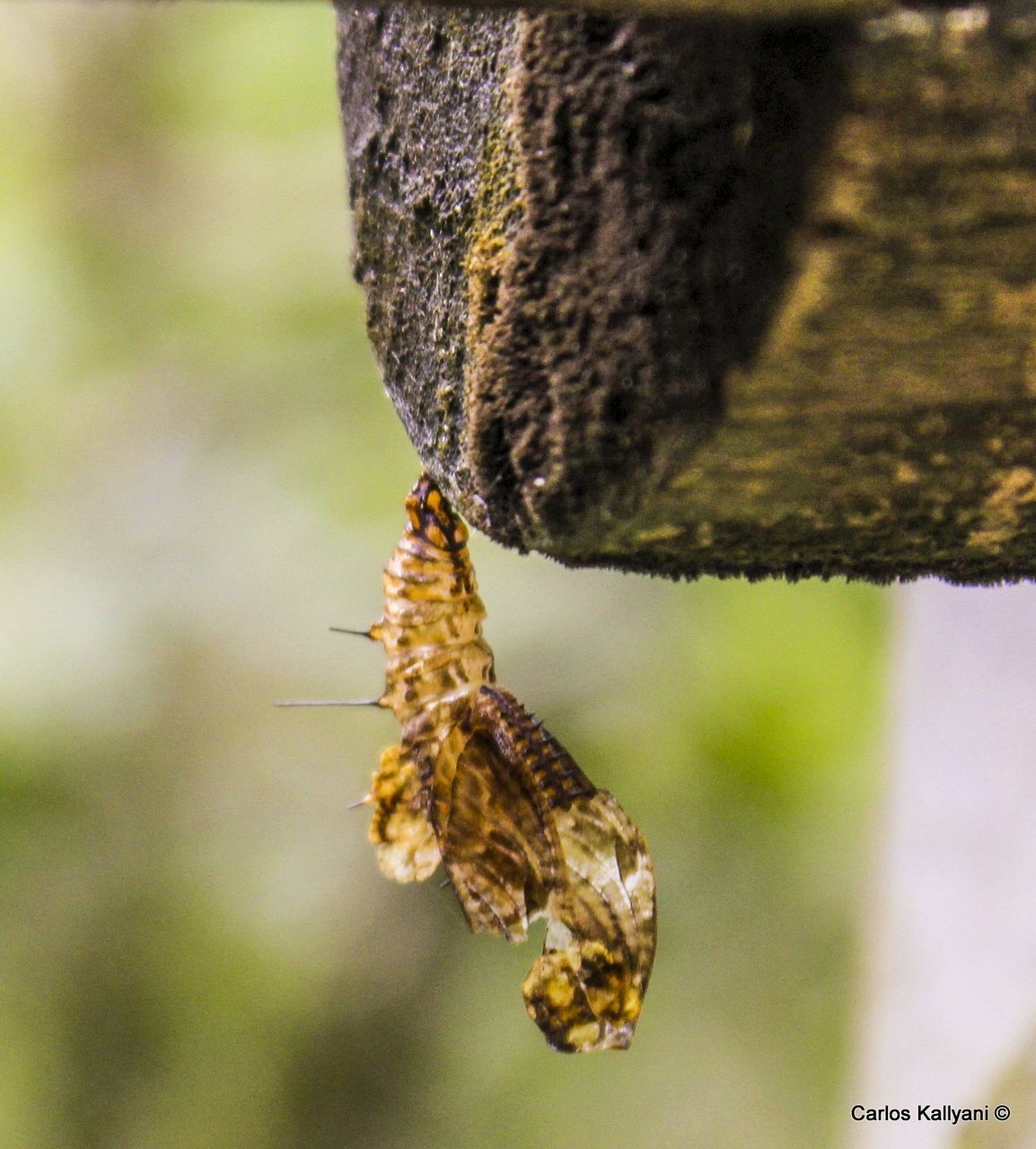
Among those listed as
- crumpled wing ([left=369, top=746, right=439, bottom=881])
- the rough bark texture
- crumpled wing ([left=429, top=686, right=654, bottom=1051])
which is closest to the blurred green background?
crumpled wing ([left=369, top=746, right=439, bottom=881])

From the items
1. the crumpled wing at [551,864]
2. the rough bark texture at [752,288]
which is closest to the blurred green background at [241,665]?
the crumpled wing at [551,864]

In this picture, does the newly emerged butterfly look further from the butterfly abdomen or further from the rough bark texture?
the rough bark texture

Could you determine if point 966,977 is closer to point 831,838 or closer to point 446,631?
point 446,631

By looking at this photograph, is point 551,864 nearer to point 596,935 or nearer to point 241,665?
point 596,935

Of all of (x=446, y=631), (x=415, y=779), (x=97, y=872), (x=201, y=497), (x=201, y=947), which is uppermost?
(x=446, y=631)

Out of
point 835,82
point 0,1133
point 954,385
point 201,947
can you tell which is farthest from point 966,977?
point 0,1133

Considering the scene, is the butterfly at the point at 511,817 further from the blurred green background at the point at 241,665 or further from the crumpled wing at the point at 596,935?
the blurred green background at the point at 241,665
